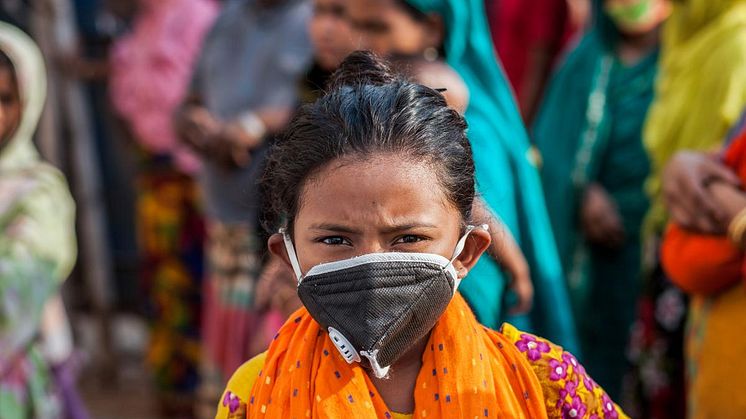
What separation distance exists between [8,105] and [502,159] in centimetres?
185

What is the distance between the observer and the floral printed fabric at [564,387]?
1921mm

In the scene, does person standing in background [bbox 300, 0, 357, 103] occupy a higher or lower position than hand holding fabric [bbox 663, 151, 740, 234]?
higher

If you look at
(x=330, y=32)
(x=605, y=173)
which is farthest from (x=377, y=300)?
(x=605, y=173)

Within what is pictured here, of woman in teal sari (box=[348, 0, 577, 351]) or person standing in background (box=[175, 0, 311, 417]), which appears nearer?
woman in teal sari (box=[348, 0, 577, 351])

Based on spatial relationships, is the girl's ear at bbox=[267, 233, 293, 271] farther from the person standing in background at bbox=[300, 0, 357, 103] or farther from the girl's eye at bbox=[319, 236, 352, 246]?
the person standing in background at bbox=[300, 0, 357, 103]

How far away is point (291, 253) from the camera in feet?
6.31

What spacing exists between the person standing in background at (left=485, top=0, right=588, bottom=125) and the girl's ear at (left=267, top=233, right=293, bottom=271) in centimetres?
345

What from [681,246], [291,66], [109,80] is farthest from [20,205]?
[109,80]

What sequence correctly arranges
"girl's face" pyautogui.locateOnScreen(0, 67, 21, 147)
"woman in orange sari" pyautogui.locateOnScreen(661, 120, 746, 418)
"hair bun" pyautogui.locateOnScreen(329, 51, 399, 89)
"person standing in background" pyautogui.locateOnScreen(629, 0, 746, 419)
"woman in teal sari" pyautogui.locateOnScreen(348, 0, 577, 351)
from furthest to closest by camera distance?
"girl's face" pyautogui.locateOnScreen(0, 67, 21, 147)
"person standing in background" pyautogui.locateOnScreen(629, 0, 746, 419)
"woman in teal sari" pyautogui.locateOnScreen(348, 0, 577, 351)
"woman in orange sari" pyautogui.locateOnScreen(661, 120, 746, 418)
"hair bun" pyautogui.locateOnScreen(329, 51, 399, 89)

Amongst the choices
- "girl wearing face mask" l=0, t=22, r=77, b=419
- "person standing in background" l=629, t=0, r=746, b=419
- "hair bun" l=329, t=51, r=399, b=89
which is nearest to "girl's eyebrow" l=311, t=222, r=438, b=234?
"hair bun" l=329, t=51, r=399, b=89

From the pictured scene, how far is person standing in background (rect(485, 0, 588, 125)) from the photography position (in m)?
5.32

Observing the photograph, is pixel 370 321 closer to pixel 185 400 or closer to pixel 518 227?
pixel 518 227

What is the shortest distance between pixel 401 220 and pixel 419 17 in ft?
4.30

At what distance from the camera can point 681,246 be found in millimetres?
2770
